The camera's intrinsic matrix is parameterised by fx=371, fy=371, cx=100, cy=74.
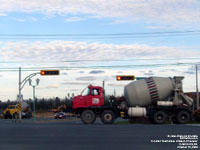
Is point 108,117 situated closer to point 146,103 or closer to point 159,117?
point 146,103

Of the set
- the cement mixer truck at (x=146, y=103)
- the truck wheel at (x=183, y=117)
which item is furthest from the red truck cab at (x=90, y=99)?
the truck wheel at (x=183, y=117)

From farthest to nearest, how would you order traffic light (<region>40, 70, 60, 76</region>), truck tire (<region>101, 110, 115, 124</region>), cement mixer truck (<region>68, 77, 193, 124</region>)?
traffic light (<region>40, 70, 60, 76</region>) < truck tire (<region>101, 110, 115, 124</region>) < cement mixer truck (<region>68, 77, 193, 124</region>)

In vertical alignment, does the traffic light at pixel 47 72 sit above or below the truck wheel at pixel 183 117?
above

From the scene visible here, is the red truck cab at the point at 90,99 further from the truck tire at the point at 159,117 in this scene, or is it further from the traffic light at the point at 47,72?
the traffic light at the point at 47,72

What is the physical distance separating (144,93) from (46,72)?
14572 millimetres

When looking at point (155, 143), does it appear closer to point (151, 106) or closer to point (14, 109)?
point (151, 106)

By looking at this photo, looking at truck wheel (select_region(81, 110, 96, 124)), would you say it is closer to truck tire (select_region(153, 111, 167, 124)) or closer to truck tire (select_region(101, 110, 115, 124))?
truck tire (select_region(101, 110, 115, 124))

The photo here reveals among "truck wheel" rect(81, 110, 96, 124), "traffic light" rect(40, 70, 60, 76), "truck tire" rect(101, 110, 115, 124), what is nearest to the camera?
"truck tire" rect(101, 110, 115, 124)

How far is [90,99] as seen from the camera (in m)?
31.0

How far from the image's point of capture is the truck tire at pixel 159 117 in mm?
29797

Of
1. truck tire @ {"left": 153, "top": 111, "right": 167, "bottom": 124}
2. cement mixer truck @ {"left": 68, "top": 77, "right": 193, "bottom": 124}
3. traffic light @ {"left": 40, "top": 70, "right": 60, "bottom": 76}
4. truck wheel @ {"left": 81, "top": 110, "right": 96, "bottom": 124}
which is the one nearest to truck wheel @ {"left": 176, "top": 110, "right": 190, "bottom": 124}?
cement mixer truck @ {"left": 68, "top": 77, "right": 193, "bottom": 124}

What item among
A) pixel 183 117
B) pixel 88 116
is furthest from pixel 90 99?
pixel 183 117

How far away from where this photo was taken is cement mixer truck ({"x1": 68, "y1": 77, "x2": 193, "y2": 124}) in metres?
29.7

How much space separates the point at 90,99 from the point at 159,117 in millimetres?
5859
